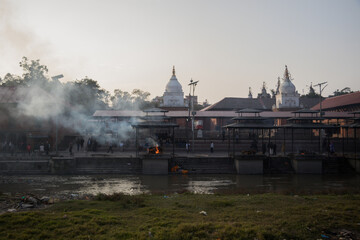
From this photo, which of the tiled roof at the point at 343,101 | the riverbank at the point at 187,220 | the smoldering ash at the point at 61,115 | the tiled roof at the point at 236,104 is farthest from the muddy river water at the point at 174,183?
the tiled roof at the point at 236,104

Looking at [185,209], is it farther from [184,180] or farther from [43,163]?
[43,163]

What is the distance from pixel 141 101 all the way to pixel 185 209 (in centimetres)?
6908

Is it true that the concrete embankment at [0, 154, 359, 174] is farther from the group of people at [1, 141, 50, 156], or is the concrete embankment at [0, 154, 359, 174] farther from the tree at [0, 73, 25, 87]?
the tree at [0, 73, 25, 87]

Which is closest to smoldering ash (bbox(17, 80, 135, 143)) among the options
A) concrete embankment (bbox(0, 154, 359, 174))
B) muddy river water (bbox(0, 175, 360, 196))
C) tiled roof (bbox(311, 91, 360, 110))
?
concrete embankment (bbox(0, 154, 359, 174))

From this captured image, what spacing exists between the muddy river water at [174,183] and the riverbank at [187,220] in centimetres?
569

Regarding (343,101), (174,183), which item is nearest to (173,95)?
(343,101)

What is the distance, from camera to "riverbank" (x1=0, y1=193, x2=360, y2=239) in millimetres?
7734

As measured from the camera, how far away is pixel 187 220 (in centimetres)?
898

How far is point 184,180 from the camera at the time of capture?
70.4 ft

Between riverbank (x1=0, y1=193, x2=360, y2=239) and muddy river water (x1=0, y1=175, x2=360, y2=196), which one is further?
muddy river water (x1=0, y1=175, x2=360, y2=196)

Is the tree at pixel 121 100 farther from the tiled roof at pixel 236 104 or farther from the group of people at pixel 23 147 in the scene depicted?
the group of people at pixel 23 147

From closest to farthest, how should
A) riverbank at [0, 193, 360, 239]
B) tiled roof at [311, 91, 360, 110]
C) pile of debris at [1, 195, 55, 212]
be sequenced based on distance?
riverbank at [0, 193, 360, 239], pile of debris at [1, 195, 55, 212], tiled roof at [311, 91, 360, 110]

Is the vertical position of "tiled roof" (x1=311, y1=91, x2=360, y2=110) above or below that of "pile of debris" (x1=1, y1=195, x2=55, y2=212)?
above

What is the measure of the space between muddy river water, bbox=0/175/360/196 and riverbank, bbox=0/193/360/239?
569 cm
